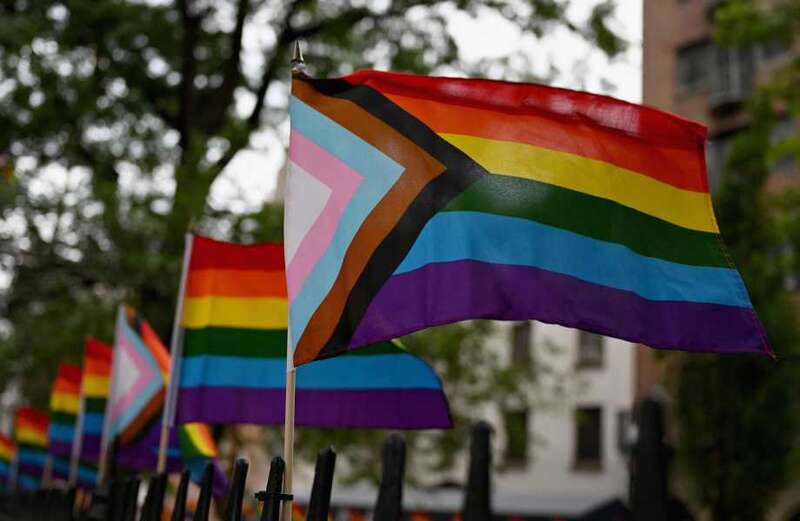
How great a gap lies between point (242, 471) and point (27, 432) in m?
14.4

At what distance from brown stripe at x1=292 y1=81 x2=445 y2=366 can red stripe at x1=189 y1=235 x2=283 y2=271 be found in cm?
251

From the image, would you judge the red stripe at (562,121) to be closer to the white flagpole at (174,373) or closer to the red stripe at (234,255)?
the red stripe at (234,255)

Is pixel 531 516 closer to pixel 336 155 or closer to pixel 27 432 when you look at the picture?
pixel 27 432

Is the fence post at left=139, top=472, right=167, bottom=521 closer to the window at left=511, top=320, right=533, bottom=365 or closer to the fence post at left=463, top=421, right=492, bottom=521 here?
the fence post at left=463, top=421, right=492, bottom=521

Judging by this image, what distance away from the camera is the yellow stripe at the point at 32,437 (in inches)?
690

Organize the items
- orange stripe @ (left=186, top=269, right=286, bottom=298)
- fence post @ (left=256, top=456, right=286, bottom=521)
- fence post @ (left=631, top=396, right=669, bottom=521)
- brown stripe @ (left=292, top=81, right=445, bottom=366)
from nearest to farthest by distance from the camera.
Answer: fence post @ (left=631, top=396, right=669, bottom=521)
fence post @ (left=256, top=456, right=286, bottom=521)
brown stripe @ (left=292, top=81, right=445, bottom=366)
orange stripe @ (left=186, top=269, right=286, bottom=298)

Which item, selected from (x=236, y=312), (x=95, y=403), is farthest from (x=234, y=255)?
(x=95, y=403)

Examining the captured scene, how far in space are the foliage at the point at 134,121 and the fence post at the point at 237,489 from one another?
947 centimetres

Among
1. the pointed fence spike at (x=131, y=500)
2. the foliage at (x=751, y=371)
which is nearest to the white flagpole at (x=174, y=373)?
the pointed fence spike at (x=131, y=500)

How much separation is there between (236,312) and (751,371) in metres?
9.78

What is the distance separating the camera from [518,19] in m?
16.1

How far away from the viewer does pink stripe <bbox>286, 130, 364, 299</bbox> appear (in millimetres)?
5055

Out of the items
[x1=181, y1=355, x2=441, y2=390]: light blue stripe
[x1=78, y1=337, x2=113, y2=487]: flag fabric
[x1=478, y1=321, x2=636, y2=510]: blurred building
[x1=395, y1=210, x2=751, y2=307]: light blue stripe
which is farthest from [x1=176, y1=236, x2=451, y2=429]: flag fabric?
[x1=478, y1=321, x2=636, y2=510]: blurred building

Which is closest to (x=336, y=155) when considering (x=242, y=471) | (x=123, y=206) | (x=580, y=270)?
(x=580, y=270)
